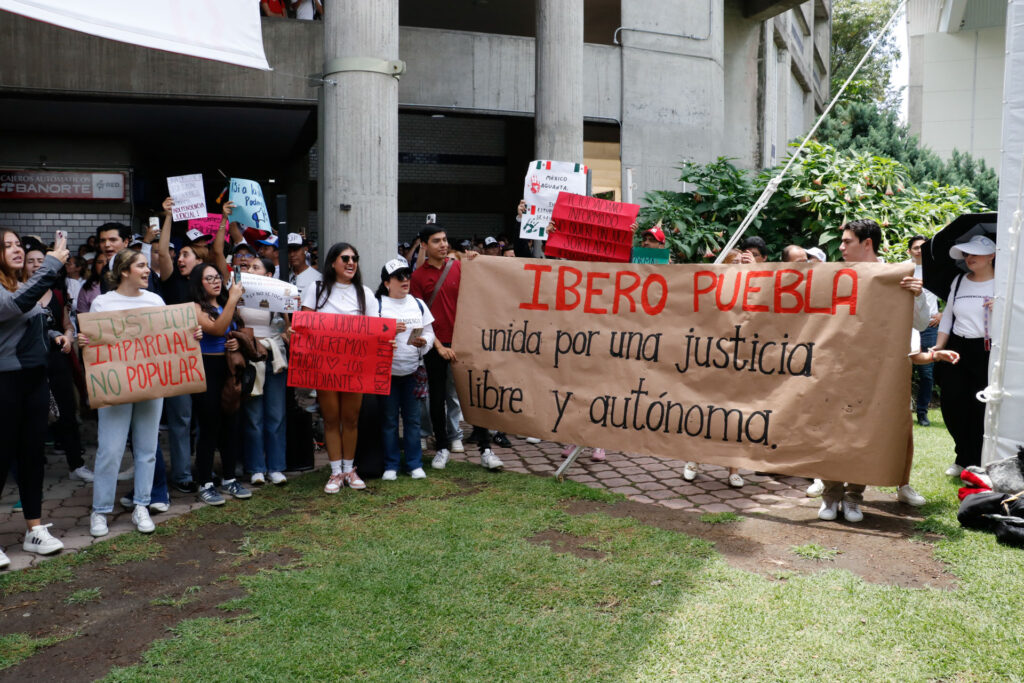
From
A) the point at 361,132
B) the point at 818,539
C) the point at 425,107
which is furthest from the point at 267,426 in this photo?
the point at 425,107

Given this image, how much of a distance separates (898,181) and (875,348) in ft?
25.2

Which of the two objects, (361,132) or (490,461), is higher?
(361,132)

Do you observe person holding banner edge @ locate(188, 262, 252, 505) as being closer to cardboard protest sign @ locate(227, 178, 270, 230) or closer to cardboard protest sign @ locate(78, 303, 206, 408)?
cardboard protest sign @ locate(78, 303, 206, 408)

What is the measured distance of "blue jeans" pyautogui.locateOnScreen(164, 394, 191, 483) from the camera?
6723 mm

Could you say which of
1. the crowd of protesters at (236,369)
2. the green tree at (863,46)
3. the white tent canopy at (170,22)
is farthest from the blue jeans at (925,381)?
the green tree at (863,46)

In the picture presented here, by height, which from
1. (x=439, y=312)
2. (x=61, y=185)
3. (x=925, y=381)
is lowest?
(x=925, y=381)

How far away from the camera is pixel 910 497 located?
20.7 feet

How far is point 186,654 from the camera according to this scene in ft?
13.4

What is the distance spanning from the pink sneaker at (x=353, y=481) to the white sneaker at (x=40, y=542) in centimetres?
215

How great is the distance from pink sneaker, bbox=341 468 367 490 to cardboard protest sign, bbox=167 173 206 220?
9.27 feet

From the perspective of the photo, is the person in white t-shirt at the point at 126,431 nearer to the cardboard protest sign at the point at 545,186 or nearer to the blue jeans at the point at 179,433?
the blue jeans at the point at 179,433

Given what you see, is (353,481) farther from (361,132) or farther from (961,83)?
(961,83)

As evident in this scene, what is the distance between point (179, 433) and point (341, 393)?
4.28ft

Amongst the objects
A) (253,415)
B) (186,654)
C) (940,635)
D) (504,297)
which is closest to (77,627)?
(186,654)
